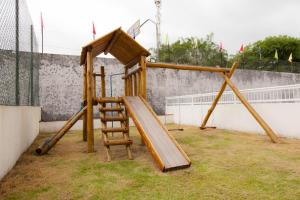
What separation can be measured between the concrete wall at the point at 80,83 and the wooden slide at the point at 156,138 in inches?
196

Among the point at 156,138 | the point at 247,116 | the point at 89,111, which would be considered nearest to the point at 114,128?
the point at 89,111

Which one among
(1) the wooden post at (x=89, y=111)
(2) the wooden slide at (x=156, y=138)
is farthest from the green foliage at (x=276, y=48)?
(1) the wooden post at (x=89, y=111)

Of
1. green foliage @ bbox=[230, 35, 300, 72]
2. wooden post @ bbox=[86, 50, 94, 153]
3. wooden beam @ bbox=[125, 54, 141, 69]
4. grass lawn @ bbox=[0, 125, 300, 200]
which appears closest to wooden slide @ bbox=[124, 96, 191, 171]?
grass lawn @ bbox=[0, 125, 300, 200]

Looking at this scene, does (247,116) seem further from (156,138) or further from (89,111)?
(89,111)

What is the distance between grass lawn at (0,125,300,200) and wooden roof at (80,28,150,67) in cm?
226

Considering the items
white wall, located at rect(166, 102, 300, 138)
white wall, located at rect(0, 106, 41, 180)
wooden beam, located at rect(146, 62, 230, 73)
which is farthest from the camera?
white wall, located at rect(166, 102, 300, 138)

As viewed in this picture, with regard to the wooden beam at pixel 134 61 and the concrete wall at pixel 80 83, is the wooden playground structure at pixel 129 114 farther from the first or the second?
the concrete wall at pixel 80 83

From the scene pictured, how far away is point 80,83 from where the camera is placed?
9445 mm

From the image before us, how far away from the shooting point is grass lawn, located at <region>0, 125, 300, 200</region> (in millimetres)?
2467

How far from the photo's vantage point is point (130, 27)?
44.5ft

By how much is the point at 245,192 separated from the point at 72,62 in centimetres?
853

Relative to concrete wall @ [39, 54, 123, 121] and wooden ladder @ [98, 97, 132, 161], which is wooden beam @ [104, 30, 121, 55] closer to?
wooden ladder @ [98, 97, 132, 161]

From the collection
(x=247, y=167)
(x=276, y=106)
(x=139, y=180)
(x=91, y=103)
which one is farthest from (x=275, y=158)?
(x=91, y=103)

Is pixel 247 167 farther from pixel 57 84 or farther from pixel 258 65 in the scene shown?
pixel 258 65
